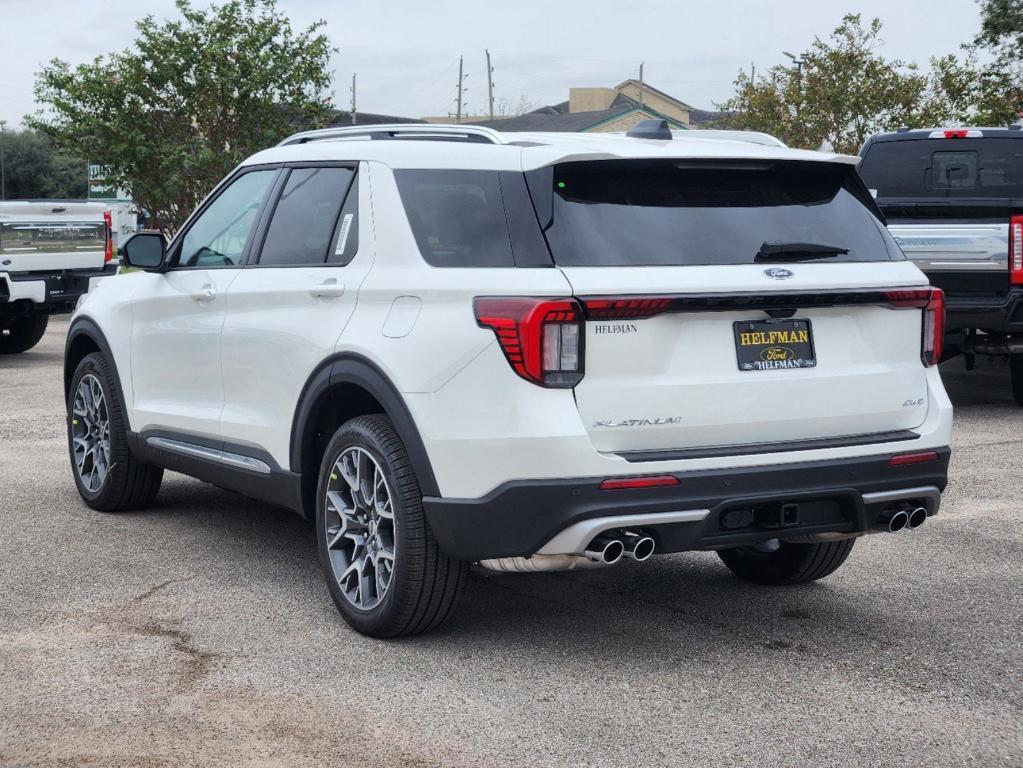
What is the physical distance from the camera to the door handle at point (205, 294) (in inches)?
246

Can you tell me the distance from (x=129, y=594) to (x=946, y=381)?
993cm

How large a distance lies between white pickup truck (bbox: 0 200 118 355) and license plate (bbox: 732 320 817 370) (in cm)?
1191

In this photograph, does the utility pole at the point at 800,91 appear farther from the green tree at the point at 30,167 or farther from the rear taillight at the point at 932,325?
the green tree at the point at 30,167

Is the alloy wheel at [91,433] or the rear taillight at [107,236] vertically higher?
the rear taillight at [107,236]

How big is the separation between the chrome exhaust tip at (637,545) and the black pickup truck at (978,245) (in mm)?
6864

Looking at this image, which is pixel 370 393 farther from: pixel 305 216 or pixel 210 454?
pixel 210 454

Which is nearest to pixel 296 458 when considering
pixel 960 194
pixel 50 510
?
pixel 50 510

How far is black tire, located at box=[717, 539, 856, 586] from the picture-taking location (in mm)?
5875

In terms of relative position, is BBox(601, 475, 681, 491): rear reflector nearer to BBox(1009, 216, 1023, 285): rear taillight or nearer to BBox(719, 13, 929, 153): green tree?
BBox(1009, 216, 1023, 285): rear taillight

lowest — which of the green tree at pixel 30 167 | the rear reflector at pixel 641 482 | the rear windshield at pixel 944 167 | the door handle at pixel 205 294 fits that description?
the rear reflector at pixel 641 482

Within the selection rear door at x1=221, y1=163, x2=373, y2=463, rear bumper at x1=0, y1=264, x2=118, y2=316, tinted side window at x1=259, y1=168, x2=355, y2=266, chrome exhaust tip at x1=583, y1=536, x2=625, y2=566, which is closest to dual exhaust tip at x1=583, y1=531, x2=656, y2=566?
chrome exhaust tip at x1=583, y1=536, x2=625, y2=566

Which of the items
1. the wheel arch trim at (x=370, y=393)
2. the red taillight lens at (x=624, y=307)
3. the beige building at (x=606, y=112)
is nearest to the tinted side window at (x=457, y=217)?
the red taillight lens at (x=624, y=307)

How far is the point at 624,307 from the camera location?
455 cm

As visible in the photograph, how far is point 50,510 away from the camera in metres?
7.65
